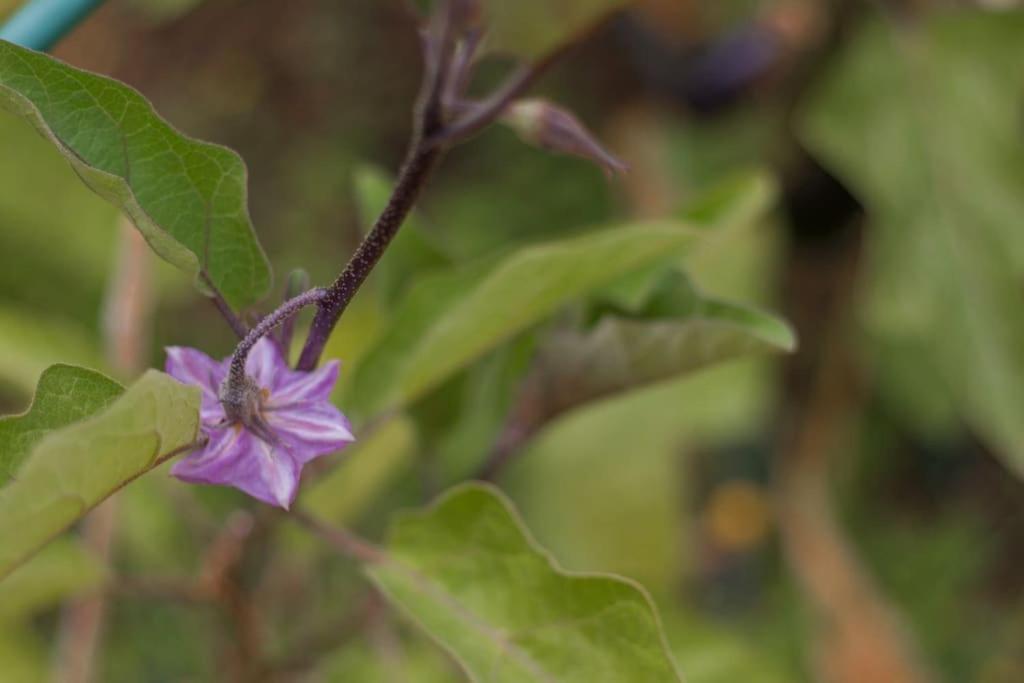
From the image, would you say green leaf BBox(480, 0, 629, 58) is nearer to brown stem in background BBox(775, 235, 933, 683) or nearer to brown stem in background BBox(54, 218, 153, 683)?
brown stem in background BBox(54, 218, 153, 683)

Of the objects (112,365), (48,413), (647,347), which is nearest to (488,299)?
(647,347)

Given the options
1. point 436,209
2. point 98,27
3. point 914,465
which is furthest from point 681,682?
point 98,27

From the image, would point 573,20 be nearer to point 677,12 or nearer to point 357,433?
point 357,433

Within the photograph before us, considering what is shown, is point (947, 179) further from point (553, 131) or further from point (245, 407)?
point (245, 407)

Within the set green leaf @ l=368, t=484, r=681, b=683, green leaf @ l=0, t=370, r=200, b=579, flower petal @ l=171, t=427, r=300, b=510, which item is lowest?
green leaf @ l=368, t=484, r=681, b=683

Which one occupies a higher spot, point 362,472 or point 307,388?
point 307,388

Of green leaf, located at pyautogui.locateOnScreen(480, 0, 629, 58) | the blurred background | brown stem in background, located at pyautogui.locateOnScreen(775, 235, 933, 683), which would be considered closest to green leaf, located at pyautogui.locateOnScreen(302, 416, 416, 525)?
the blurred background
